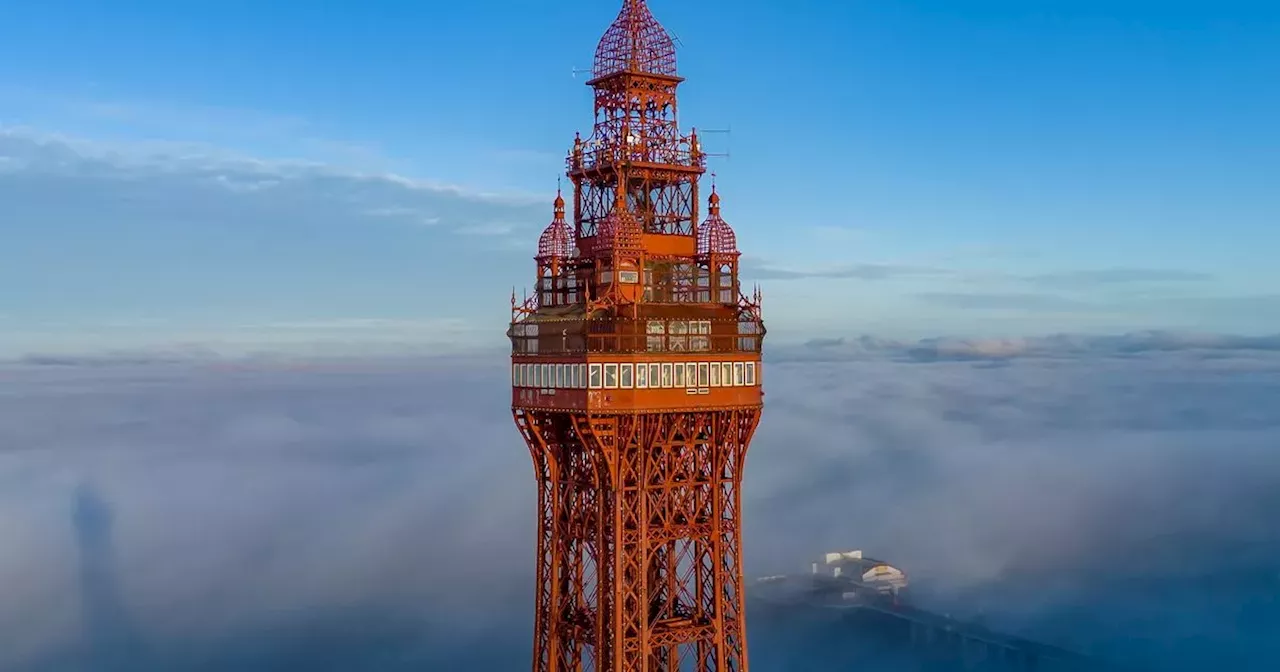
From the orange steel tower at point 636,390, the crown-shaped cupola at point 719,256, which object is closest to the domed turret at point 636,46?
the orange steel tower at point 636,390

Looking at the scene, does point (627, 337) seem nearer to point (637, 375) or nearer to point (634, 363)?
point (634, 363)

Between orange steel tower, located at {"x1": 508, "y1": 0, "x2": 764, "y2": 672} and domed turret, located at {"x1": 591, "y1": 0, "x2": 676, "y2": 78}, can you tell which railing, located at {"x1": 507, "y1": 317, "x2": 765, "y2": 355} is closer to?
orange steel tower, located at {"x1": 508, "y1": 0, "x2": 764, "y2": 672}

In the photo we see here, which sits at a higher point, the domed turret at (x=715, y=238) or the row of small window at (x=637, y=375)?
the domed turret at (x=715, y=238)

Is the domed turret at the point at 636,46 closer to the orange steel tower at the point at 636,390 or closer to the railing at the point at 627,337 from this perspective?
the orange steel tower at the point at 636,390

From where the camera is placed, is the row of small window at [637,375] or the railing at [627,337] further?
the railing at [627,337]

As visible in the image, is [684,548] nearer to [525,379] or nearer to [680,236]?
[525,379]

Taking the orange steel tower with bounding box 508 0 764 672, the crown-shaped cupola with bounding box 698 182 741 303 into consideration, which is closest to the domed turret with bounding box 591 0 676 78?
the orange steel tower with bounding box 508 0 764 672
